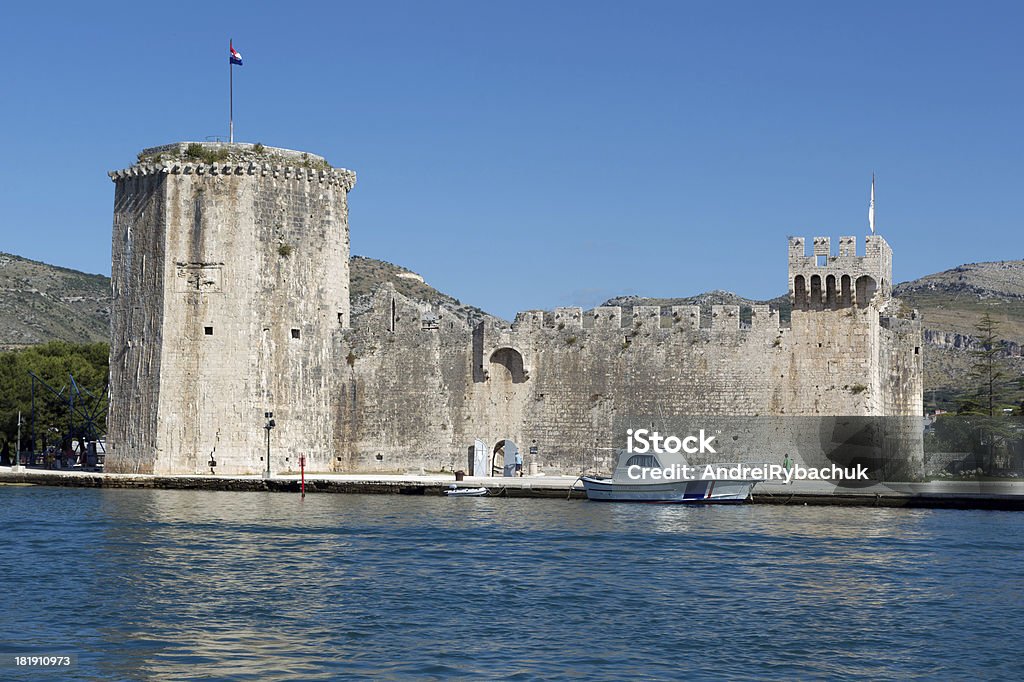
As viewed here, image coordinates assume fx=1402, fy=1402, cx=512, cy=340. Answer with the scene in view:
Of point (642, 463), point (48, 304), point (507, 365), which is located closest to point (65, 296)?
point (48, 304)

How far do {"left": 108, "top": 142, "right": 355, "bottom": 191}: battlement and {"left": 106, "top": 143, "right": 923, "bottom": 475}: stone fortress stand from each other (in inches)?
1.9

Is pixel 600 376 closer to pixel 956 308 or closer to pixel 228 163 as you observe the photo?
pixel 228 163

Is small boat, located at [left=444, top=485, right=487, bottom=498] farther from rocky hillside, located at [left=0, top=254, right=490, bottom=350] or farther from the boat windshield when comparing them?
rocky hillside, located at [left=0, top=254, right=490, bottom=350]

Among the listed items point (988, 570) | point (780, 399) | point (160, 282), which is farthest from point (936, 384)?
point (988, 570)

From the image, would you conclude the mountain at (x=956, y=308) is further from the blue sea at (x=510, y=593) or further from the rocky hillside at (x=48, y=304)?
the blue sea at (x=510, y=593)

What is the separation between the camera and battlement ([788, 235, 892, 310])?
97.6 ft

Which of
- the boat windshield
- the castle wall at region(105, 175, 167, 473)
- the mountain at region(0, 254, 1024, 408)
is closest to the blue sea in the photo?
the boat windshield

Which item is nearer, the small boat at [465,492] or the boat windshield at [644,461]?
the boat windshield at [644,461]

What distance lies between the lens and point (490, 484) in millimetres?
29625

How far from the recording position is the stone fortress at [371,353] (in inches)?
1188

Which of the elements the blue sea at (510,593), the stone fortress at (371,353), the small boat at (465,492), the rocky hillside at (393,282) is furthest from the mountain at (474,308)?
the blue sea at (510,593)

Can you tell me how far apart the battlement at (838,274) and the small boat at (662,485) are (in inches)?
168

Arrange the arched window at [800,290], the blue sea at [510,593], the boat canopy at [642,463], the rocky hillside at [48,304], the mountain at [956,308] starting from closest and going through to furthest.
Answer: the blue sea at [510,593] < the boat canopy at [642,463] < the arched window at [800,290] < the mountain at [956,308] < the rocky hillside at [48,304]

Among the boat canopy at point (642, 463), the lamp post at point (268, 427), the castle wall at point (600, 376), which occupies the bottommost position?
the boat canopy at point (642, 463)
